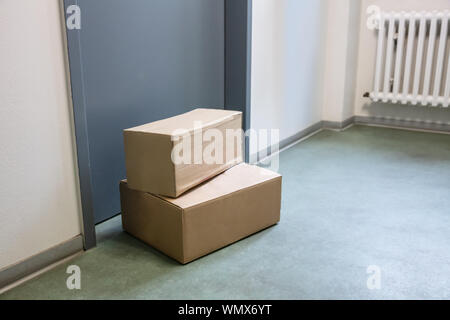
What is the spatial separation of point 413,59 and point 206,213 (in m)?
2.32

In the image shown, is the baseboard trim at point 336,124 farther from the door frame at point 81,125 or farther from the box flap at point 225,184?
the door frame at point 81,125

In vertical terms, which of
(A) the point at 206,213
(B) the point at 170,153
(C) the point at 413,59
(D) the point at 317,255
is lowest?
(D) the point at 317,255

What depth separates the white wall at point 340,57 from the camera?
3225 millimetres

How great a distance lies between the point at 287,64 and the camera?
9.31ft

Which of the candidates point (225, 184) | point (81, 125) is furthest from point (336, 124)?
point (81, 125)

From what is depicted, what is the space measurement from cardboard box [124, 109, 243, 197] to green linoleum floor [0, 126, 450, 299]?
263mm

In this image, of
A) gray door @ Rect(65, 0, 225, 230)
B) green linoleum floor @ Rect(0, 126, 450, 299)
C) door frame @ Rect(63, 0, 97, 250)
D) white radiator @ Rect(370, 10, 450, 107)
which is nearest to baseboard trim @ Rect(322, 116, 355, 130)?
white radiator @ Rect(370, 10, 450, 107)

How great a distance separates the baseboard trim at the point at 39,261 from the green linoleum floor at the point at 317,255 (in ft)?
0.11

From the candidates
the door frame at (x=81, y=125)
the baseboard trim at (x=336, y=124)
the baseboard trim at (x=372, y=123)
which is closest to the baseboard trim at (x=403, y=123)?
the baseboard trim at (x=372, y=123)

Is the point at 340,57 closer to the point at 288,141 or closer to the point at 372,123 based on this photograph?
the point at 372,123

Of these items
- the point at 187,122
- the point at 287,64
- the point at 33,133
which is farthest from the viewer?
the point at 287,64

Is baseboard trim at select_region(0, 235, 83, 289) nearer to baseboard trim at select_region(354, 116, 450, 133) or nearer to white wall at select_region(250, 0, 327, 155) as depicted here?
white wall at select_region(250, 0, 327, 155)

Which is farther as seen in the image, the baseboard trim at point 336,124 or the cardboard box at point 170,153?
the baseboard trim at point 336,124
